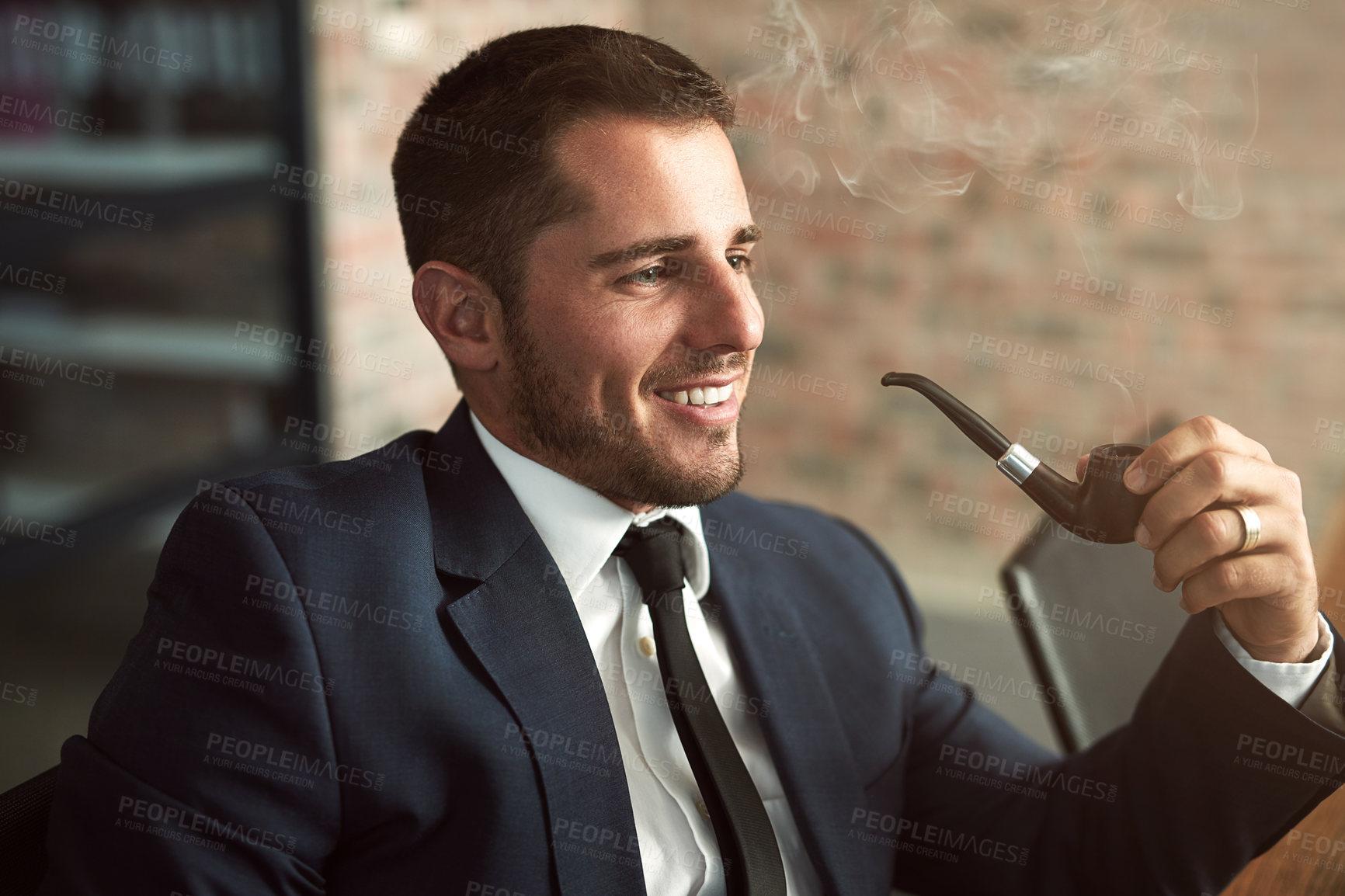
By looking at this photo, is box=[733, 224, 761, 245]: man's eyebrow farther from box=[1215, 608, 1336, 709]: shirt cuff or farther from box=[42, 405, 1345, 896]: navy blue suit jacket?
box=[1215, 608, 1336, 709]: shirt cuff

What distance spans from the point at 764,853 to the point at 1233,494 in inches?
24.3

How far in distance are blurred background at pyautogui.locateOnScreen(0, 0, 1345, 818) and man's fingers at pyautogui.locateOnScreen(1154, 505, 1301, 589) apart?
165 centimetres

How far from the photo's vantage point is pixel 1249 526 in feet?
3.41

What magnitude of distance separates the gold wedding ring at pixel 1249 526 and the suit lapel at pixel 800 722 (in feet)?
1.70

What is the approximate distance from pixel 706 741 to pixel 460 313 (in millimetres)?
607

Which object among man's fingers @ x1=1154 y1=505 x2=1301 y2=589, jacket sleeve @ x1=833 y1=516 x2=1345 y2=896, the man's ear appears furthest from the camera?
the man's ear

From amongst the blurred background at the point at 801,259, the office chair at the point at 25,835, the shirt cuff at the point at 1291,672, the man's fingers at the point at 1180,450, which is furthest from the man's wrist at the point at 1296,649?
the blurred background at the point at 801,259

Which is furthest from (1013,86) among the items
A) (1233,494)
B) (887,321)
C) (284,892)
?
(284,892)

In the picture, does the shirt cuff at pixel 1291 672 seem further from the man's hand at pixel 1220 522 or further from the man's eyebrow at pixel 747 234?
the man's eyebrow at pixel 747 234

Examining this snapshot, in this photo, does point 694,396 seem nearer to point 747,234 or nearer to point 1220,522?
point 747,234

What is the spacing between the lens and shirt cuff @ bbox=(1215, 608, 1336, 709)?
1.13 m

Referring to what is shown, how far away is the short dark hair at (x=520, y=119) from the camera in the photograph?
1.21m

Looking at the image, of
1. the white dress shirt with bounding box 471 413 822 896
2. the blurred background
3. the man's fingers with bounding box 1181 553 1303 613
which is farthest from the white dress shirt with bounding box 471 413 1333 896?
the blurred background

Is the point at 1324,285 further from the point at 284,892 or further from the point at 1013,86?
the point at 284,892
